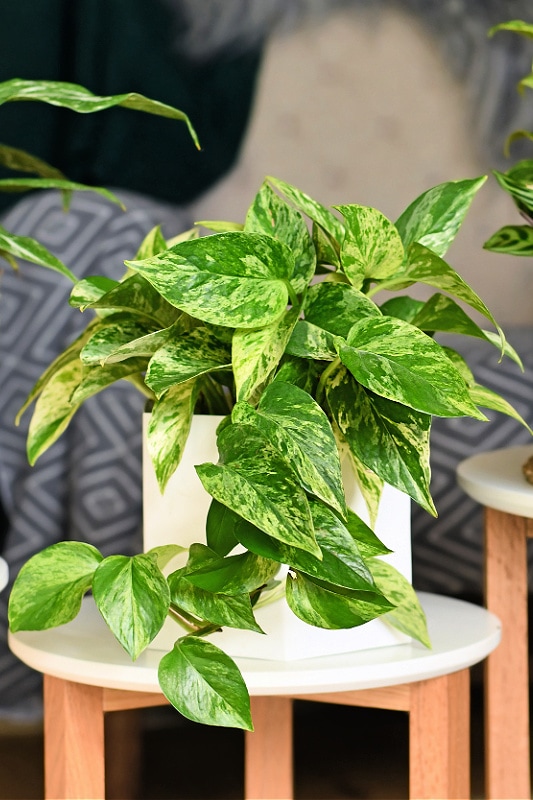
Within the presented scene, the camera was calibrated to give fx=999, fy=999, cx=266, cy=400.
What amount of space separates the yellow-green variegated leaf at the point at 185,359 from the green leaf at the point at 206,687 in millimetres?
171

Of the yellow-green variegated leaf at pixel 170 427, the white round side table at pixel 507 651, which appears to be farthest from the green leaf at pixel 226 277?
the white round side table at pixel 507 651

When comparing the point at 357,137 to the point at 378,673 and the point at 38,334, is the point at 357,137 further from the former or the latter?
the point at 378,673

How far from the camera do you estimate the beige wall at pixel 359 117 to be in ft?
6.54

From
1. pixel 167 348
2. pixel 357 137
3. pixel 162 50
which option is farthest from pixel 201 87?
pixel 167 348

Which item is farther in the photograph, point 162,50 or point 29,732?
point 162,50

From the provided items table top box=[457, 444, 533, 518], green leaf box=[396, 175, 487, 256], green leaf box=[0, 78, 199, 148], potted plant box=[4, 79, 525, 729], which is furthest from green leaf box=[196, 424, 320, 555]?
table top box=[457, 444, 533, 518]

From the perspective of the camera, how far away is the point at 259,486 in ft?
1.96

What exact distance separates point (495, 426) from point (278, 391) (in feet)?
3.05

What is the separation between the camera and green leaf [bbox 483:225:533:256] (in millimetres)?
952

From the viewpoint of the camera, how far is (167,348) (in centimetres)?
66

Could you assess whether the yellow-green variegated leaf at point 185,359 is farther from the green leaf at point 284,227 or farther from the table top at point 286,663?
the table top at point 286,663

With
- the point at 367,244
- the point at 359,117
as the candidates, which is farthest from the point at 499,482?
the point at 359,117

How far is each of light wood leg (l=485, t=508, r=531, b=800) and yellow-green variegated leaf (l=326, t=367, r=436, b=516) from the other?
43 centimetres

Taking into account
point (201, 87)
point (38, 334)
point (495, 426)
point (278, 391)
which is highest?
point (201, 87)
